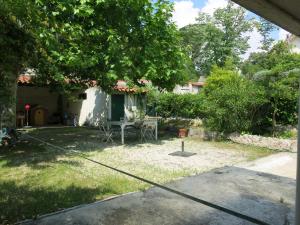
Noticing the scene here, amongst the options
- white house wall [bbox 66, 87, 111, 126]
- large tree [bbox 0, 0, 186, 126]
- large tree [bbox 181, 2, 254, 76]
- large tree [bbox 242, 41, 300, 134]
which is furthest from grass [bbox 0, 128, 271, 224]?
large tree [bbox 181, 2, 254, 76]

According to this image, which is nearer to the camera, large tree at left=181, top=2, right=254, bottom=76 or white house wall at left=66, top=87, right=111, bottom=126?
white house wall at left=66, top=87, right=111, bottom=126

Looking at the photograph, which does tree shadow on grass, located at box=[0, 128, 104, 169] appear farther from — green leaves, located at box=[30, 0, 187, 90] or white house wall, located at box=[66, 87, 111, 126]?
white house wall, located at box=[66, 87, 111, 126]

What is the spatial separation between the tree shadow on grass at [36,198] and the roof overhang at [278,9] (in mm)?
3993

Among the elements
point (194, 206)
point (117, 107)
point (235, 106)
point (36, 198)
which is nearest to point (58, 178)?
point (36, 198)

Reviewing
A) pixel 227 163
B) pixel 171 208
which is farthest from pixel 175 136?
pixel 171 208

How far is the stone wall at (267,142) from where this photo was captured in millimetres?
10188

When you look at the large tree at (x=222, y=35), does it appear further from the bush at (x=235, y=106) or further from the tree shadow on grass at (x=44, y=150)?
the tree shadow on grass at (x=44, y=150)

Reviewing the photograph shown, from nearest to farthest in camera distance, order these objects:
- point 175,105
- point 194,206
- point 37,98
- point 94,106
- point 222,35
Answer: point 194,206 → point 175,105 → point 94,106 → point 37,98 → point 222,35

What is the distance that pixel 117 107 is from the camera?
1862 cm

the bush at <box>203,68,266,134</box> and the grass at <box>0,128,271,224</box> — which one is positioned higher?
the bush at <box>203,68,266,134</box>

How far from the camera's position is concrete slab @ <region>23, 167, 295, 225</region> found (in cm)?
424

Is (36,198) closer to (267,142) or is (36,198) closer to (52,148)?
(52,148)

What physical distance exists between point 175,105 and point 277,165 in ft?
30.4

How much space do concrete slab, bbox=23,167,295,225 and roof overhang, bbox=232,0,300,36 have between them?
2847 mm
